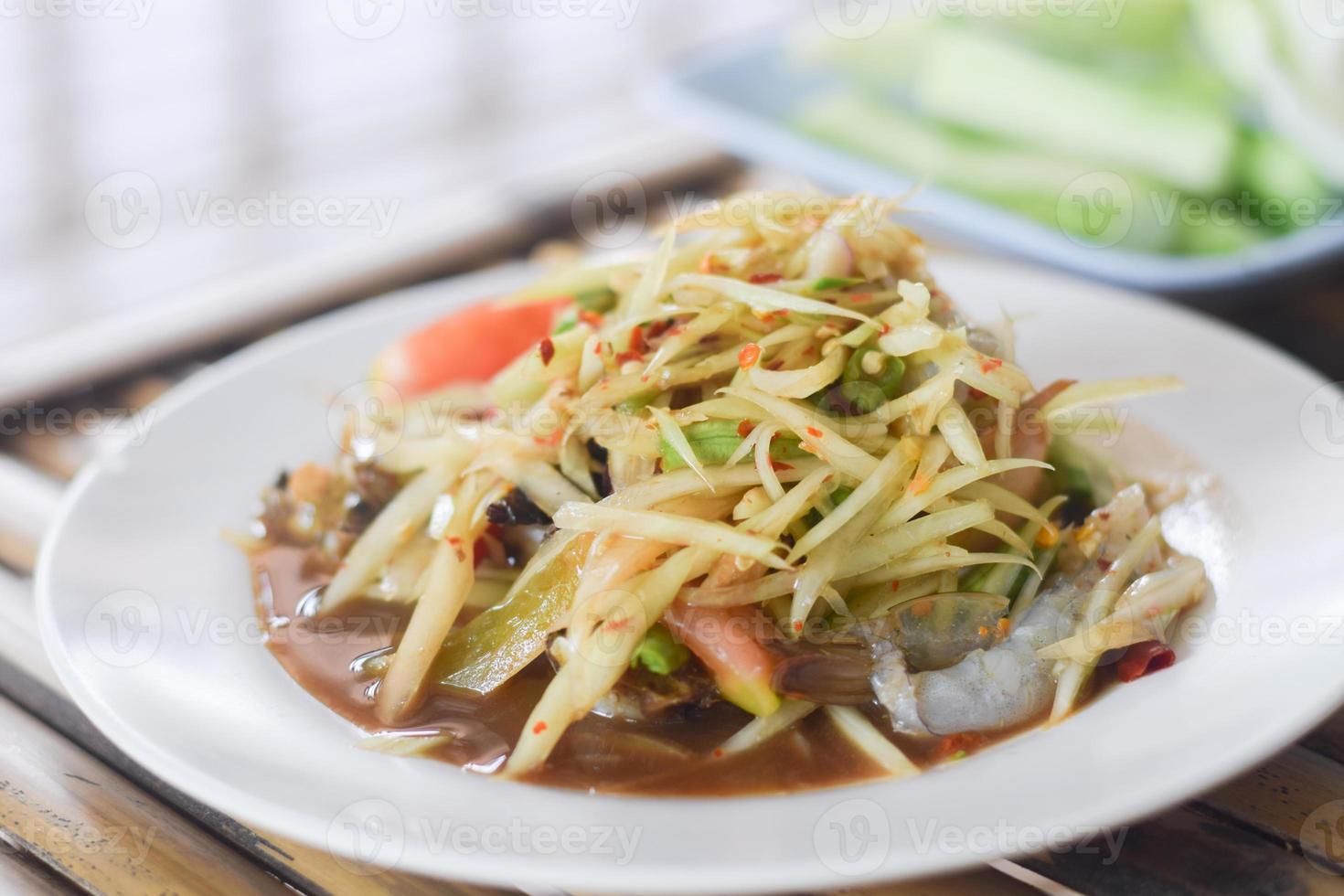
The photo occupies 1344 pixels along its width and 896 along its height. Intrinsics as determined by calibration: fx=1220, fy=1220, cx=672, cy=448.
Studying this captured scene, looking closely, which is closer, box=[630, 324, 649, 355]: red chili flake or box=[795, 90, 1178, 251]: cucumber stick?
box=[630, 324, 649, 355]: red chili flake

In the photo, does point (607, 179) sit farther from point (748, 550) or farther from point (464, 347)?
point (748, 550)

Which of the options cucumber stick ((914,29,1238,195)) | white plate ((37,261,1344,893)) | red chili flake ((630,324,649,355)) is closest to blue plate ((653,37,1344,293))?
cucumber stick ((914,29,1238,195))

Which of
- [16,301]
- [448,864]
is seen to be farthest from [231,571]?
[16,301]

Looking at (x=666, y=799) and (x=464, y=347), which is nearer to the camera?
(x=666, y=799)

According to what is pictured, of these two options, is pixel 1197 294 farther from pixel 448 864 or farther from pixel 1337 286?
pixel 448 864

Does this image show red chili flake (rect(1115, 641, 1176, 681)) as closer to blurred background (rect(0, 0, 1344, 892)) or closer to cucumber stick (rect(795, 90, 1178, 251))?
blurred background (rect(0, 0, 1344, 892))

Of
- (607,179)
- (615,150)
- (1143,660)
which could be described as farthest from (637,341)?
(615,150)
